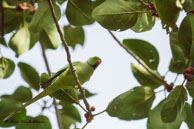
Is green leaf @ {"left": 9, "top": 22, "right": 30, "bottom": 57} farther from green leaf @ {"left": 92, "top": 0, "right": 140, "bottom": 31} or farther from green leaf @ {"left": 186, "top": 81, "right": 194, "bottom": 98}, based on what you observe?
green leaf @ {"left": 186, "top": 81, "right": 194, "bottom": 98}

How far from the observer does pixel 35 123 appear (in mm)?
1992

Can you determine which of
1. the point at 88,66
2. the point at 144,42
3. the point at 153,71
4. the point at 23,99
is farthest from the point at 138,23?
the point at 23,99

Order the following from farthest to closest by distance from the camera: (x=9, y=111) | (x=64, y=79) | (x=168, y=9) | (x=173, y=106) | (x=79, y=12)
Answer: (x=79, y=12), (x=64, y=79), (x=9, y=111), (x=173, y=106), (x=168, y=9)

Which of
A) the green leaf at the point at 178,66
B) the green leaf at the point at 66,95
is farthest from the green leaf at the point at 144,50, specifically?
the green leaf at the point at 66,95

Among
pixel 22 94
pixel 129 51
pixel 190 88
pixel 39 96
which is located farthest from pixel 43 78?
pixel 190 88

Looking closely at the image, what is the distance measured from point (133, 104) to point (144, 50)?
0.34m

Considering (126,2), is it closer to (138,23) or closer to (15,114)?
(138,23)

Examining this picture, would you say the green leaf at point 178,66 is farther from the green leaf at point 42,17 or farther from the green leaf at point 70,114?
the green leaf at point 70,114

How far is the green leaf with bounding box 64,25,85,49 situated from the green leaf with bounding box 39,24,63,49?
0.80ft

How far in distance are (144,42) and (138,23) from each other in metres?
0.13

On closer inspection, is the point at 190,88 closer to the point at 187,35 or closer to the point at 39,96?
the point at 187,35

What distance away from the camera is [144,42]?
6.22 ft

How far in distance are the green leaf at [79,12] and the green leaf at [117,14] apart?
1.35 feet

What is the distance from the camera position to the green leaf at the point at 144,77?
1920 mm
